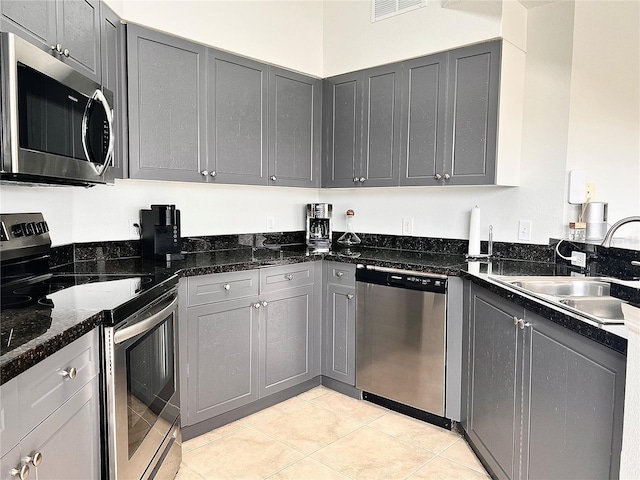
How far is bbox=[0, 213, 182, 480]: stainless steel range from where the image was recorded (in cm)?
154

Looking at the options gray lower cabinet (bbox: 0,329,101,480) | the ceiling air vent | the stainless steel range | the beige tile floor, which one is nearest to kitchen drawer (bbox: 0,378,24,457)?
gray lower cabinet (bbox: 0,329,101,480)

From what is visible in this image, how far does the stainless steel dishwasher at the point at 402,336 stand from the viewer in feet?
8.65

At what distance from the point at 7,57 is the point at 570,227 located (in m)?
2.68

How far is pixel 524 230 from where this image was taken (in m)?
2.89

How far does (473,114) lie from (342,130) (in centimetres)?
98

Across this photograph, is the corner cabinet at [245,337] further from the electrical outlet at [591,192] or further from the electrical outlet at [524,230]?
the electrical outlet at [591,192]

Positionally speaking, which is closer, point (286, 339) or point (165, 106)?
point (165, 106)

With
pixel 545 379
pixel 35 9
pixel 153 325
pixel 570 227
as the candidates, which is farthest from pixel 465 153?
pixel 35 9

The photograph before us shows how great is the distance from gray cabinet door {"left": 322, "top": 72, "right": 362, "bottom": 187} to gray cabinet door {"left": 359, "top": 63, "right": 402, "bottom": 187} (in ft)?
0.18

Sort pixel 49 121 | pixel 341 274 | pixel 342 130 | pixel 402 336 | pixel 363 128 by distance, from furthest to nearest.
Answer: pixel 342 130 → pixel 363 128 → pixel 341 274 → pixel 402 336 → pixel 49 121

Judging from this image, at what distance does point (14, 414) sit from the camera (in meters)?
1.06

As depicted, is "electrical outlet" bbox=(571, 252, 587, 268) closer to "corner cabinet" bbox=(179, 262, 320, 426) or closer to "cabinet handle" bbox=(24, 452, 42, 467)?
"corner cabinet" bbox=(179, 262, 320, 426)

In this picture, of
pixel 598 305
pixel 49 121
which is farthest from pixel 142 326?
pixel 598 305

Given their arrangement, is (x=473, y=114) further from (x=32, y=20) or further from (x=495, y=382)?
(x=32, y=20)
